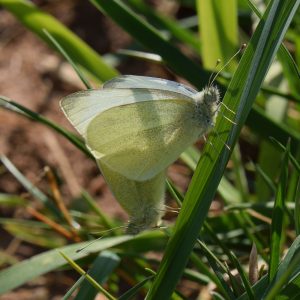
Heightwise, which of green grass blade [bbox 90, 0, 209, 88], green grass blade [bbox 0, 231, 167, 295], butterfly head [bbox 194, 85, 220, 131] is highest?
green grass blade [bbox 90, 0, 209, 88]

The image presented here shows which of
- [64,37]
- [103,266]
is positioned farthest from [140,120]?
[64,37]

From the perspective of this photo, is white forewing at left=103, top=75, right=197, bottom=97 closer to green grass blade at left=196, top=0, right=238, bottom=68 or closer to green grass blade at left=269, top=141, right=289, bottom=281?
green grass blade at left=269, top=141, right=289, bottom=281

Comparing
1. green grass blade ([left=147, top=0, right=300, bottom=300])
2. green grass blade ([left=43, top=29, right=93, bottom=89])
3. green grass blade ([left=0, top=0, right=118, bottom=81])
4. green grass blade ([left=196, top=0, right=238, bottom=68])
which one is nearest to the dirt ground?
green grass blade ([left=0, top=0, right=118, bottom=81])

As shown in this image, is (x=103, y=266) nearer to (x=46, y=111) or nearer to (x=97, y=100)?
(x=97, y=100)

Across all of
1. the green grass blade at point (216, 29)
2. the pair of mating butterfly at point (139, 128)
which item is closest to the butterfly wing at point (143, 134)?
the pair of mating butterfly at point (139, 128)

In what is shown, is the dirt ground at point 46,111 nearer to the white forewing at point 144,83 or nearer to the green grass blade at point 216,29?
the green grass blade at point 216,29

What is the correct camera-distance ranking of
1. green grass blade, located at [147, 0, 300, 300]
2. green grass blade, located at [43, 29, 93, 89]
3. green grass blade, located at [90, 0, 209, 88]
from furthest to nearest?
green grass blade, located at [90, 0, 209, 88], green grass blade, located at [43, 29, 93, 89], green grass blade, located at [147, 0, 300, 300]
